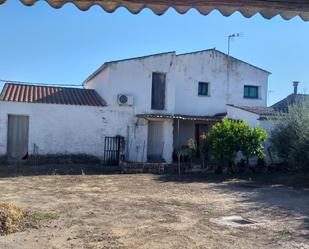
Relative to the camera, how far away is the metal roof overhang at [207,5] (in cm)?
314

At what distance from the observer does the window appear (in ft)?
87.0

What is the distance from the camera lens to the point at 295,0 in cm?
319

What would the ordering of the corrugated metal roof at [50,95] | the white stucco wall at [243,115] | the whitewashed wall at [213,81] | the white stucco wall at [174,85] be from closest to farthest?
1. the white stucco wall at [243,115]
2. the corrugated metal roof at [50,95]
3. the white stucco wall at [174,85]
4. the whitewashed wall at [213,81]

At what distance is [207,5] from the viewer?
3150mm

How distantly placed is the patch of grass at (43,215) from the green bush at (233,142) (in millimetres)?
11968

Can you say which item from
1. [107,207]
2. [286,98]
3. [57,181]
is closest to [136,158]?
[57,181]

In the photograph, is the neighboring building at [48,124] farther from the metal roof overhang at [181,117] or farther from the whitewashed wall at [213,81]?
A: the whitewashed wall at [213,81]

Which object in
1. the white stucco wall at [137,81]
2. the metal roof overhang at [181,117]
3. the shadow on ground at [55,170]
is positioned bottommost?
the shadow on ground at [55,170]

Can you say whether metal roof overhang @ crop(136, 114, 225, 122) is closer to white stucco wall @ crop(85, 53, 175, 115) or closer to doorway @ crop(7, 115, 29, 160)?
white stucco wall @ crop(85, 53, 175, 115)

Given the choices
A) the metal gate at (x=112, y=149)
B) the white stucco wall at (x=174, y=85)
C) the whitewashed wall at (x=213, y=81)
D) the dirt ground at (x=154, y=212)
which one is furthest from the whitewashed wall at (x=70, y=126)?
the dirt ground at (x=154, y=212)

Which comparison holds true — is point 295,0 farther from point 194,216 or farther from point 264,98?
point 264,98

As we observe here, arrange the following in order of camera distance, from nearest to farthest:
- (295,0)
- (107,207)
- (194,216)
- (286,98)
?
(295,0), (194,216), (107,207), (286,98)

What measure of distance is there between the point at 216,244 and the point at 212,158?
1424cm

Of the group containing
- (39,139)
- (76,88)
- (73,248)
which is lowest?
(73,248)
